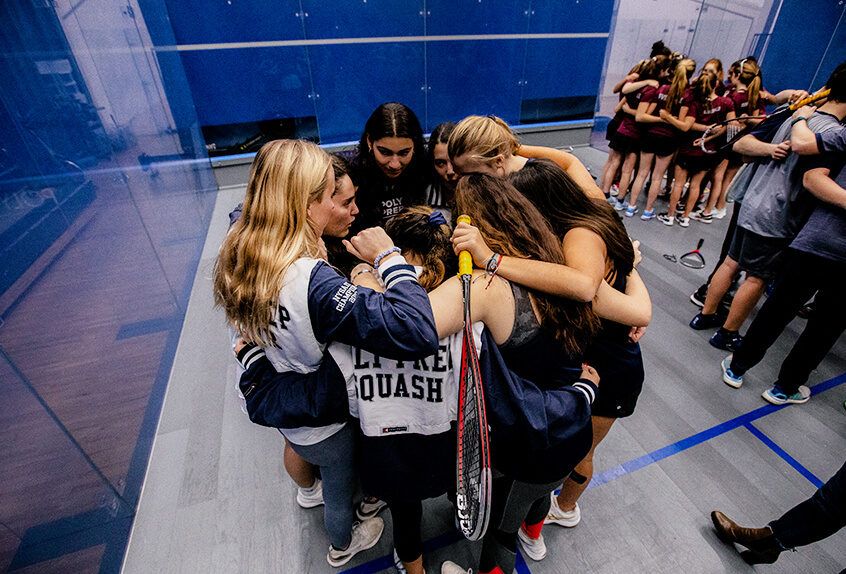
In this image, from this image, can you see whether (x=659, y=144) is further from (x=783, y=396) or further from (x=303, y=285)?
(x=303, y=285)

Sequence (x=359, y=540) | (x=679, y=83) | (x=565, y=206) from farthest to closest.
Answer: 1. (x=679, y=83)
2. (x=359, y=540)
3. (x=565, y=206)

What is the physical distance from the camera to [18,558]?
132cm

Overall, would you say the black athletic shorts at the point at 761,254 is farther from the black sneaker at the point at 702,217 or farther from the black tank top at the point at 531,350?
the black sneaker at the point at 702,217

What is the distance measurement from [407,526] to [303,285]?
945mm

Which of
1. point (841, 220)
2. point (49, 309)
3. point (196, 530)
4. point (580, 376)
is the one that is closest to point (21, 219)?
point (49, 309)

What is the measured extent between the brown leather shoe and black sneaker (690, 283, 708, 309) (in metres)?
2.05

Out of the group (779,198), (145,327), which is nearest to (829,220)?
(779,198)

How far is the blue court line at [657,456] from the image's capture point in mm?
1748

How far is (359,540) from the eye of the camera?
178cm

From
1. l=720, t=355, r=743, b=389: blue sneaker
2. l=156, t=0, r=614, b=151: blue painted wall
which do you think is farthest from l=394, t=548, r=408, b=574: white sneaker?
l=156, t=0, r=614, b=151: blue painted wall

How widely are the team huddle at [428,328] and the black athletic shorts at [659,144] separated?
3.81 metres

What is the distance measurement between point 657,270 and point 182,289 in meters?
4.43

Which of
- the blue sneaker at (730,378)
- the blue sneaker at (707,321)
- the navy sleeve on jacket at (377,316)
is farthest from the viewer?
the blue sneaker at (707,321)

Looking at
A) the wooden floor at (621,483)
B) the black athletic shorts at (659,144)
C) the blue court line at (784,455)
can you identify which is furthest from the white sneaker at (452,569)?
the black athletic shorts at (659,144)
